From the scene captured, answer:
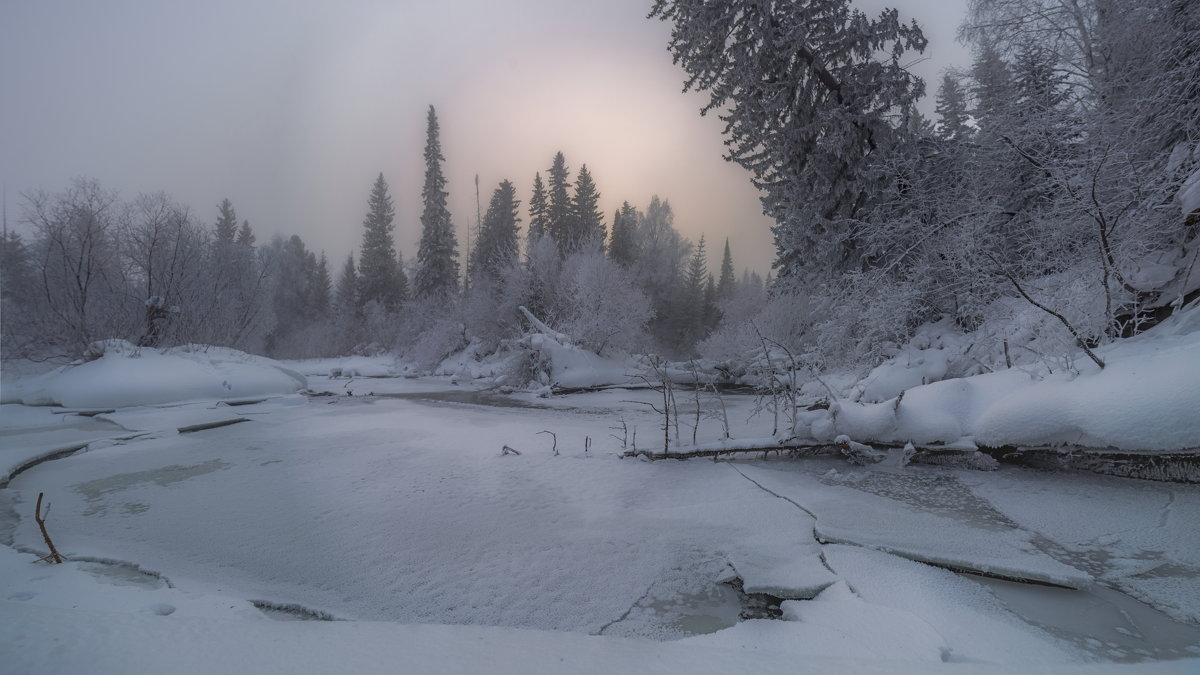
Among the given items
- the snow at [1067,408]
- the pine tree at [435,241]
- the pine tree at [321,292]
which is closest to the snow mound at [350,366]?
the pine tree at [435,241]

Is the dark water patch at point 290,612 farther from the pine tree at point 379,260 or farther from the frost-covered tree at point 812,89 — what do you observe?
the pine tree at point 379,260

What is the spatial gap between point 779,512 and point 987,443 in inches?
131

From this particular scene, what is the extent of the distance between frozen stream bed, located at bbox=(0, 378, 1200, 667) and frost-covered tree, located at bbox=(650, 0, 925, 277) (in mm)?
8924

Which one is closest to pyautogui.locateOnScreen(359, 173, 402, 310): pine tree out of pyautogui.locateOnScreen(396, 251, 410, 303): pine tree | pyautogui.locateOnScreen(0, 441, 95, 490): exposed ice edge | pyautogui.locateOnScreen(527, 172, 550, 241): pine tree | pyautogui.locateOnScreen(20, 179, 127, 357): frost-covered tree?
pyautogui.locateOnScreen(396, 251, 410, 303): pine tree

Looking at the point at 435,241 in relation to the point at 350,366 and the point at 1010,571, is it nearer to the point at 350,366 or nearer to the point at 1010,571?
the point at 350,366

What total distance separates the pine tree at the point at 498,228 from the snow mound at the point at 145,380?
850 inches

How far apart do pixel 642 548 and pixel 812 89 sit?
525 inches

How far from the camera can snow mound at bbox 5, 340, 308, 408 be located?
12734 mm

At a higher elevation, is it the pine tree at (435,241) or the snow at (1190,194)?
the pine tree at (435,241)

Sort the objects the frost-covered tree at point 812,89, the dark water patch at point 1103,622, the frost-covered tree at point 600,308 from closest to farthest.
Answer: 1. the dark water patch at point 1103,622
2. the frost-covered tree at point 812,89
3. the frost-covered tree at point 600,308

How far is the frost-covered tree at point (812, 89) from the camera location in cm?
1209

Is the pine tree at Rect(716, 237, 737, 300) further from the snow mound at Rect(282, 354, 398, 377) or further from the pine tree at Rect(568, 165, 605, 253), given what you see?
the snow mound at Rect(282, 354, 398, 377)

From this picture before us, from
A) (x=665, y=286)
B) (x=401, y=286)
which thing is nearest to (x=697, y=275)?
(x=665, y=286)

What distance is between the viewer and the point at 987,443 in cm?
594
